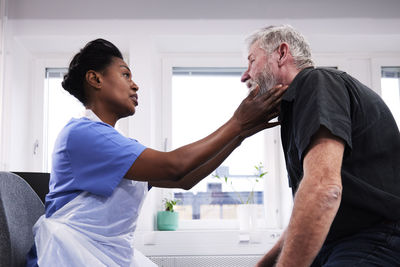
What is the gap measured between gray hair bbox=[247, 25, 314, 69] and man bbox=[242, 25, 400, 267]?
255 millimetres

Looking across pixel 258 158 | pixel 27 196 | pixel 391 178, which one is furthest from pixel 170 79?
pixel 391 178

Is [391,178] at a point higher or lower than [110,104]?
lower

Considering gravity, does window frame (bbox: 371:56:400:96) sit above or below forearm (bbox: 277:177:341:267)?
above

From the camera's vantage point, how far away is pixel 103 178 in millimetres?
1432

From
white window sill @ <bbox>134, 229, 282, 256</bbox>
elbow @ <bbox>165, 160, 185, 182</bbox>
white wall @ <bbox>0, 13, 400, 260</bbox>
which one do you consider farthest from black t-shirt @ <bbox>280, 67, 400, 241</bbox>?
white wall @ <bbox>0, 13, 400, 260</bbox>

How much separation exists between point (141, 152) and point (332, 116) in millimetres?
627

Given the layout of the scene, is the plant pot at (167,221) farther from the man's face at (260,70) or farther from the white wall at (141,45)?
the man's face at (260,70)

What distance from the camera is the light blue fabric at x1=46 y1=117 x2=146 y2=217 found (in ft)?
4.68

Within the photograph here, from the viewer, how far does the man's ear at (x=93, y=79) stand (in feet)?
5.49

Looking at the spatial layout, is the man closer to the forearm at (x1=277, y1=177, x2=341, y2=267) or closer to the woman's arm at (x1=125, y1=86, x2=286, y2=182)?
the forearm at (x1=277, y1=177, x2=341, y2=267)

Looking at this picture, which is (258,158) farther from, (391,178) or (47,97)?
(391,178)

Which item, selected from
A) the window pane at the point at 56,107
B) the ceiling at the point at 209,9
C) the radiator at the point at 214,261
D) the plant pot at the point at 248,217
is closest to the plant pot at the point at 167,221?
the radiator at the point at 214,261

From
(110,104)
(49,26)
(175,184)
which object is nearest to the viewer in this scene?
(110,104)

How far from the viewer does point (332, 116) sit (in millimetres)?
1051
